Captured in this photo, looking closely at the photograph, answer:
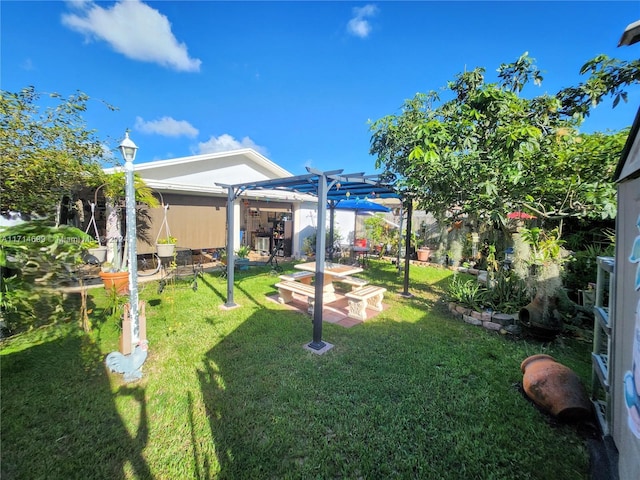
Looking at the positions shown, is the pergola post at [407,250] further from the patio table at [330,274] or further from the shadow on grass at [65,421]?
the shadow on grass at [65,421]

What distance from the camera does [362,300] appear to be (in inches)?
216

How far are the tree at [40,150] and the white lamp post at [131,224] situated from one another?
229 centimetres

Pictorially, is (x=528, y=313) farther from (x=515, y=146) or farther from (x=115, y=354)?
(x=115, y=354)

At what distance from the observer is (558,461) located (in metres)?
2.31

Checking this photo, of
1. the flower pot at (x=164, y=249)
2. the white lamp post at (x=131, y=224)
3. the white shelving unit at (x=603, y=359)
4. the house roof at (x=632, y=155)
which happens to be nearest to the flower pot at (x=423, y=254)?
the white shelving unit at (x=603, y=359)

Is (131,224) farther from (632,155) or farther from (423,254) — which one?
(423,254)

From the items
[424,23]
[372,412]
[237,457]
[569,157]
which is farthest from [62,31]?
[569,157]

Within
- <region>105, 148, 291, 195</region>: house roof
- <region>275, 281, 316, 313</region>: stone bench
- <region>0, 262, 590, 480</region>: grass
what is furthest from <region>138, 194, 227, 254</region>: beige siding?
<region>275, 281, 316, 313</region>: stone bench

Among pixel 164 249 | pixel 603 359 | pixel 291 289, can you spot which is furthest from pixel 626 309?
pixel 164 249

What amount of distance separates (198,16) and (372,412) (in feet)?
35.7

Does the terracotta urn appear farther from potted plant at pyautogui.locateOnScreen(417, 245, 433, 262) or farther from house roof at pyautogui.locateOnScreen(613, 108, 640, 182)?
potted plant at pyautogui.locateOnScreen(417, 245, 433, 262)

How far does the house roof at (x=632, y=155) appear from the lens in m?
1.91

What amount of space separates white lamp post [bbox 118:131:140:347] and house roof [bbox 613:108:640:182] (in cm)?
497

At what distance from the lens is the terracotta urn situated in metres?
2.72
